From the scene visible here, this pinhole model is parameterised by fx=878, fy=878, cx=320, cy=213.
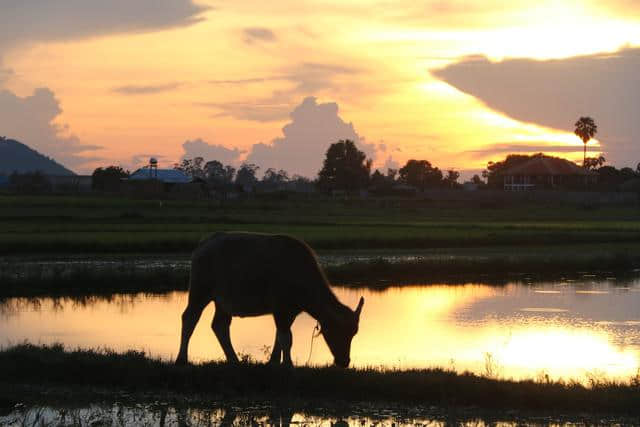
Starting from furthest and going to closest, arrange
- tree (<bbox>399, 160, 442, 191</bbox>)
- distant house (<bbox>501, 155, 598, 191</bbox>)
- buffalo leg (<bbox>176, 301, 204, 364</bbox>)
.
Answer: tree (<bbox>399, 160, 442, 191</bbox>), distant house (<bbox>501, 155, 598, 191</bbox>), buffalo leg (<bbox>176, 301, 204, 364</bbox>)

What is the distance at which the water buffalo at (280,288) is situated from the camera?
36.2ft

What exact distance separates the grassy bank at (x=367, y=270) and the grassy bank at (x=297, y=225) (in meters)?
2.90

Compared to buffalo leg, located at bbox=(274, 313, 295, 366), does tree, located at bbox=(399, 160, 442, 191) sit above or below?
above

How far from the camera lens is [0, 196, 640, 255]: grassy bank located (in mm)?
34500

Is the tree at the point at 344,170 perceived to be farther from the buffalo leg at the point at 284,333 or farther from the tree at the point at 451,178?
the buffalo leg at the point at 284,333

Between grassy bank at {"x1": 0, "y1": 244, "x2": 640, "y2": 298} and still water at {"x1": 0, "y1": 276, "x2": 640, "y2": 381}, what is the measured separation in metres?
1.24

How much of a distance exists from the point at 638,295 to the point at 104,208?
136 ft

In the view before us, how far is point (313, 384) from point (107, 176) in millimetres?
116138

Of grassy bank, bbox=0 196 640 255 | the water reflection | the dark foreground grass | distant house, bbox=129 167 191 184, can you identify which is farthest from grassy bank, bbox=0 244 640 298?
distant house, bbox=129 167 191 184

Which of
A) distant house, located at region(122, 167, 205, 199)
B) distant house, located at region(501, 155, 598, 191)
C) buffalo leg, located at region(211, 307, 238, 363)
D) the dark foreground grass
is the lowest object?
the dark foreground grass

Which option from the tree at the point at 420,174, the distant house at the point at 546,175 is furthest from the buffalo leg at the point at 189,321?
the tree at the point at 420,174

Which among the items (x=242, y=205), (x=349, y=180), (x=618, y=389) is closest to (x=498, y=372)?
(x=618, y=389)

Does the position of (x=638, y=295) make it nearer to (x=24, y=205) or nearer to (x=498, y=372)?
(x=498, y=372)

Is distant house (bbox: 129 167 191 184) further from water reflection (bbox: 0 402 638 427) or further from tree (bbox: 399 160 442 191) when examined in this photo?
water reflection (bbox: 0 402 638 427)
